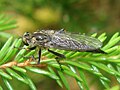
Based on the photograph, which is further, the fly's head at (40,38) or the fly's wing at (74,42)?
the fly's head at (40,38)

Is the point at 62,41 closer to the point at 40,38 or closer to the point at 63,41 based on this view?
the point at 63,41

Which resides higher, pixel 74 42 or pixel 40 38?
pixel 40 38

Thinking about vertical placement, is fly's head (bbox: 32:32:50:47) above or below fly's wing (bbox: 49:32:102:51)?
above

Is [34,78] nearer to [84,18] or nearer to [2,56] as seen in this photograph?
[84,18]

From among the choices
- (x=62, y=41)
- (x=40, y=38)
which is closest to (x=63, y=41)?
(x=62, y=41)

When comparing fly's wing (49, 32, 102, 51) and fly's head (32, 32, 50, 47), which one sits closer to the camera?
fly's wing (49, 32, 102, 51)

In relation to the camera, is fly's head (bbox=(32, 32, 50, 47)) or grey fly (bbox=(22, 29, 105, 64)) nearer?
grey fly (bbox=(22, 29, 105, 64))
